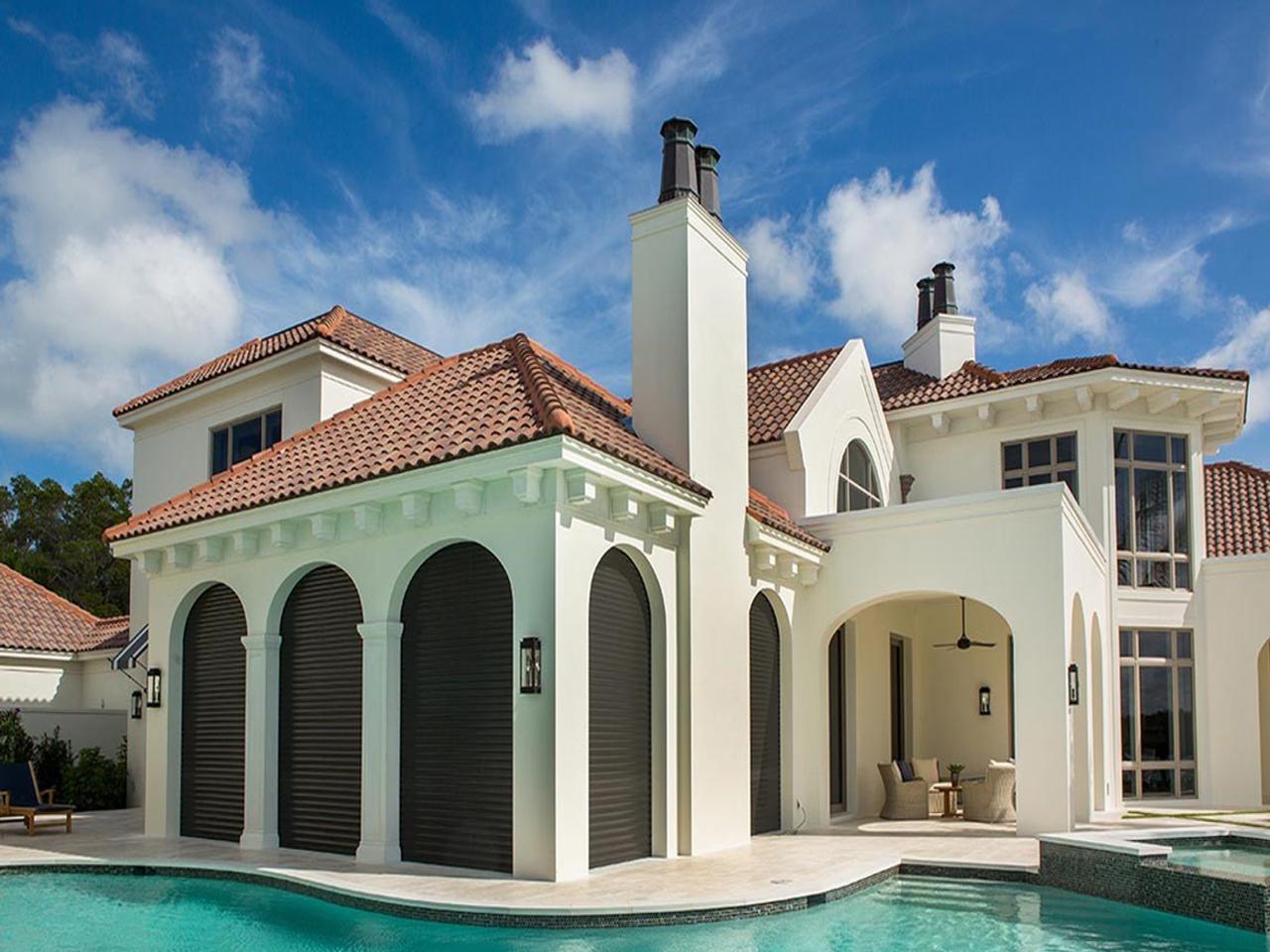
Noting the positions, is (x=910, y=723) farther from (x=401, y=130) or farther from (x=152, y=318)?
(x=152, y=318)

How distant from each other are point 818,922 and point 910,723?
38.7 feet

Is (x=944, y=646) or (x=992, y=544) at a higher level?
(x=992, y=544)

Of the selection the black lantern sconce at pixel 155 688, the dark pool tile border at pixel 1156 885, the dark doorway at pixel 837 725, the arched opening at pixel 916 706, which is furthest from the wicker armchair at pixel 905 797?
the black lantern sconce at pixel 155 688

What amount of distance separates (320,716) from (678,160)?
8878 mm

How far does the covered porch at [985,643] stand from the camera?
600 inches

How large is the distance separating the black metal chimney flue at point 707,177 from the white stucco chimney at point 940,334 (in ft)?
36.9

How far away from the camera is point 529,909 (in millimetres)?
9766

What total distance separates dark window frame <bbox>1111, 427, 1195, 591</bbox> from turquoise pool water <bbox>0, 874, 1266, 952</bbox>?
10996 millimetres

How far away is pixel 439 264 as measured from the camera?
61.3 feet

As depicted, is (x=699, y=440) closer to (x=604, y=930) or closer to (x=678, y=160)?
(x=678, y=160)

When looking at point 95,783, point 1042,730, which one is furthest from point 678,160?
point 95,783

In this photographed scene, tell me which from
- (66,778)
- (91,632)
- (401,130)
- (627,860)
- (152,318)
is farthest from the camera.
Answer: (152,318)

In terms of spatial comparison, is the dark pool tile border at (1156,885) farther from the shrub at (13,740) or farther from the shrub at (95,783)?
the shrub at (13,740)

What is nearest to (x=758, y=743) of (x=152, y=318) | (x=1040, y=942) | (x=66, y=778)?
(x=1040, y=942)
